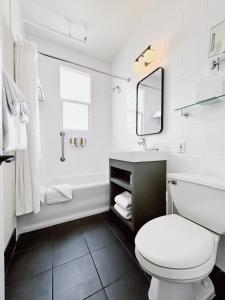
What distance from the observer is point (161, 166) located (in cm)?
147

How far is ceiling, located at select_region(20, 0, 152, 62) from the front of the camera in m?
1.62

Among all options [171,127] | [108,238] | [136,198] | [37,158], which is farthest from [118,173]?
[37,158]

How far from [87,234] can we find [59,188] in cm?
60

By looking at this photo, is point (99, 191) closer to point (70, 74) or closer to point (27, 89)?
point (27, 89)

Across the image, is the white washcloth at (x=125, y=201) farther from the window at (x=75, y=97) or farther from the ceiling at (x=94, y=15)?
the ceiling at (x=94, y=15)

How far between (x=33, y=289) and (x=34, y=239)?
555mm

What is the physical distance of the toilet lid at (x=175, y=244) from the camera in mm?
677

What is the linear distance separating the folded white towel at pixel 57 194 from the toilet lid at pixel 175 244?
3.47ft

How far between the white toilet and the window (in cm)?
200

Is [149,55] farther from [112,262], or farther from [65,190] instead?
[112,262]

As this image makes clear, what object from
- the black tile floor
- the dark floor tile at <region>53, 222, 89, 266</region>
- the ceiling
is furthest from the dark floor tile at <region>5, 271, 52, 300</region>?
the ceiling

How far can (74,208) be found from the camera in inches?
69.4

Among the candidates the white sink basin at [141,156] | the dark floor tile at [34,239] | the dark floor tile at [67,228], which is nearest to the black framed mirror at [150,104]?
the white sink basin at [141,156]

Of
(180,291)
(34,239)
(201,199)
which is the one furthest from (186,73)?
(34,239)
